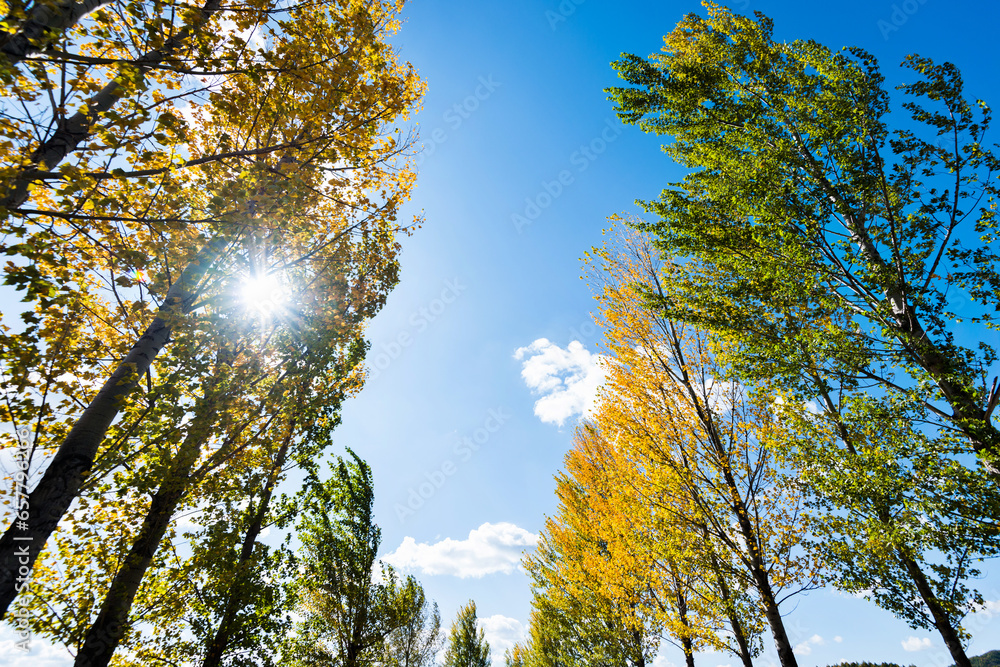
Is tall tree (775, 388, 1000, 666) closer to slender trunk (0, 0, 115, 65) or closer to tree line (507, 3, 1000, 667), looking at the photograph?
tree line (507, 3, 1000, 667)

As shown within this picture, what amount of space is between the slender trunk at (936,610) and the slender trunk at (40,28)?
938 centimetres

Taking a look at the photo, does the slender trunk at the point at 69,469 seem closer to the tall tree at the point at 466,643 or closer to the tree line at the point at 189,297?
the tree line at the point at 189,297

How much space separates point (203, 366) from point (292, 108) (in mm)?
2952

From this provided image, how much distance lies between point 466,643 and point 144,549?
2421cm

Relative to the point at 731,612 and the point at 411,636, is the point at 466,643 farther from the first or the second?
the point at 731,612

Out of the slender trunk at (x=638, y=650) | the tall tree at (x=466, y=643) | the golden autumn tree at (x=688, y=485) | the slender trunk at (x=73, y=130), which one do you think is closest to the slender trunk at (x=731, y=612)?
the golden autumn tree at (x=688, y=485)

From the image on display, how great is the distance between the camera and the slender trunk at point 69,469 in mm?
2443

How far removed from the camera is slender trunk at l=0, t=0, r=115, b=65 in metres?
2.32

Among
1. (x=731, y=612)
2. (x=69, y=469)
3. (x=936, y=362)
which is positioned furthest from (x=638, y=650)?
(x=69, y=469)

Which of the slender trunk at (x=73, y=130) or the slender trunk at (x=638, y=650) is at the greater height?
the slender trunk at (x=73, y=130)

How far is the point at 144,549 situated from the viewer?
4199mm

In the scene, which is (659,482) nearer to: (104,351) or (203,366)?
(203,366)

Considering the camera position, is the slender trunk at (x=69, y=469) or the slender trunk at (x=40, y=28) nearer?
the slender trunk at (x=40, y=28)

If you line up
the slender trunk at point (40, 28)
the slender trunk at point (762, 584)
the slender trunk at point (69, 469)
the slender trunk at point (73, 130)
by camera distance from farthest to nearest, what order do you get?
1. the slender trunk at point (762, 584)
2. the slender trunk at point (73, 130)
3. the slender trunk at point (69, 469)
4. the slender trunk at point (40, 28)
